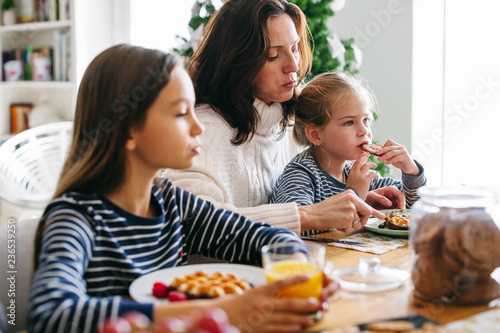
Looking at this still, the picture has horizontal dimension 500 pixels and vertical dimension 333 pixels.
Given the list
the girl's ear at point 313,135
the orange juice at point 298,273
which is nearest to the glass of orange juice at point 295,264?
the orange juice at point 298,273

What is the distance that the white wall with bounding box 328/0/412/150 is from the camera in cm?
374

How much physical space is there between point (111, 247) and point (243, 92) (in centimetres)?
87

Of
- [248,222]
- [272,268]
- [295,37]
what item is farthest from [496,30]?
[272,268]

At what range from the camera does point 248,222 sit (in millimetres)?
1306

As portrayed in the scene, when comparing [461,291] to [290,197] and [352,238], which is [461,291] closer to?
[352,238]

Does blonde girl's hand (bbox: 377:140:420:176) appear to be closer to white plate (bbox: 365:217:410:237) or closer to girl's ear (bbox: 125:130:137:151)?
white plate (bbox: 365:217:410:237)

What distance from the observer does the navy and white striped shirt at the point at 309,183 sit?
180 cm

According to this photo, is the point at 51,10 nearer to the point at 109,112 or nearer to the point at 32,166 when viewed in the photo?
the point at 32,166

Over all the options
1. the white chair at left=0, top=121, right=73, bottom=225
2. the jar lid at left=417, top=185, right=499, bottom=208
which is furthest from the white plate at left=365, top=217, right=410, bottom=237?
the white chair at left=0, top=121, right=73, bottom=225

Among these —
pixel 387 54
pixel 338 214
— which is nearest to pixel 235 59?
pixel 338 214

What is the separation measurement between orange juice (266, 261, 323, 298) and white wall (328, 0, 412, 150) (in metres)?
3.09

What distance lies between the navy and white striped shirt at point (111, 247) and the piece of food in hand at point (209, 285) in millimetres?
127

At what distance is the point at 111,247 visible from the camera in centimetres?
110

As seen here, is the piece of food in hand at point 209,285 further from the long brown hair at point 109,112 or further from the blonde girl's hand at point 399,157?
the blonde girl's hand at point 399,157
